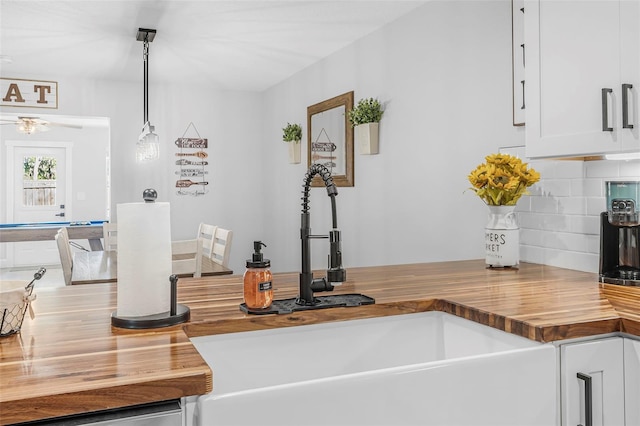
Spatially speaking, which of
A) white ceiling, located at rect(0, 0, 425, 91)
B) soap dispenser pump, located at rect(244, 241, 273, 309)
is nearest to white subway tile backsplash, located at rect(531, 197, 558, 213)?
soap dispenser pump, located at rect(244, 241, 273, 309)

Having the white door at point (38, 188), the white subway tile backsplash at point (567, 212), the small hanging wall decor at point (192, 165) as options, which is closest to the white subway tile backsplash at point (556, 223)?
the white subway tile backsplash at point (567, 212)

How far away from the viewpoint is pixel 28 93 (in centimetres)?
498

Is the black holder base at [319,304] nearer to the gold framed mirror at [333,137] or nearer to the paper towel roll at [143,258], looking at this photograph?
the paper towel roll at [143,258]

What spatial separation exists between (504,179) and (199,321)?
137 centimetres

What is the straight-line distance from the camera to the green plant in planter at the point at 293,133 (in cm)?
482

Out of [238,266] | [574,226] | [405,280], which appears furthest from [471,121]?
[238,266]

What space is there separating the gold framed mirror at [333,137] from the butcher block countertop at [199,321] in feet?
6.39

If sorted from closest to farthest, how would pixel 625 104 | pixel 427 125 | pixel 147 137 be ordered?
pixel 625 104, pixel 427 125, pixel 147 137

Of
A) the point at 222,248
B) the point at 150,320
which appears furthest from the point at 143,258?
the point at 222,248

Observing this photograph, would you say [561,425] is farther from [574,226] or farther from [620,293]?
[574,226]

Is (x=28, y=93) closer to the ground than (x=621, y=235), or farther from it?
farther from it

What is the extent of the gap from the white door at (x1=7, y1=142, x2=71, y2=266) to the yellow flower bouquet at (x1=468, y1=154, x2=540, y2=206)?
816 cm

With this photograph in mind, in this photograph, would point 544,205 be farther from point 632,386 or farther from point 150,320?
point 150,320

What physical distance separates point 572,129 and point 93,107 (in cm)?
470
